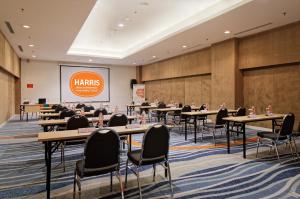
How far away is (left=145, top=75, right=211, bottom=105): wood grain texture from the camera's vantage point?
409 inches

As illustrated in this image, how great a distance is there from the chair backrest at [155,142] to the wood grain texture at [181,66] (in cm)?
788

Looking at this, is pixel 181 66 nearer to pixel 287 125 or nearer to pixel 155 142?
pixel 287 125

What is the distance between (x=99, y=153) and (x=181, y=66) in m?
10.1

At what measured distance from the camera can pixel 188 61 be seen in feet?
37.0

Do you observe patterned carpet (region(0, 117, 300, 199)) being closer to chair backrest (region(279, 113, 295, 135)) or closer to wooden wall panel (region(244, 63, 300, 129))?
chair backrest (region(279, 113, 295, 135))

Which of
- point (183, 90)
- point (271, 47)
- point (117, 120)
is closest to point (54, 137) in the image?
point (117, 120)

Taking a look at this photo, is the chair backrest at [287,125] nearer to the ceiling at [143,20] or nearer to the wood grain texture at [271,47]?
the ceiling at [143,20]

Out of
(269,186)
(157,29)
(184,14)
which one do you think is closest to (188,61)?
(157,29)

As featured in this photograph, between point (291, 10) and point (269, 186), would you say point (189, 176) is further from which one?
point (291, 10)

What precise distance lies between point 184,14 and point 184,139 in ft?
13.9

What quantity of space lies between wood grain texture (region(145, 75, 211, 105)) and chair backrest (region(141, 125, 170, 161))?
7.80 meters

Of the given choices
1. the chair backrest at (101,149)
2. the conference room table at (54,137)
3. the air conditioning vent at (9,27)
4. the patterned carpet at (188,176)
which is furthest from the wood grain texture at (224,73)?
the air conditioning vent at (9,27)

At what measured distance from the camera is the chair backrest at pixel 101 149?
2.26 metres

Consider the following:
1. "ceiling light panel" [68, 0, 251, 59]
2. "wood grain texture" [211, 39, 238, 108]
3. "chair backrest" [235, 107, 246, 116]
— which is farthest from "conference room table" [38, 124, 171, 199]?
"wood grain texture" [211, 39, 238, 108]
